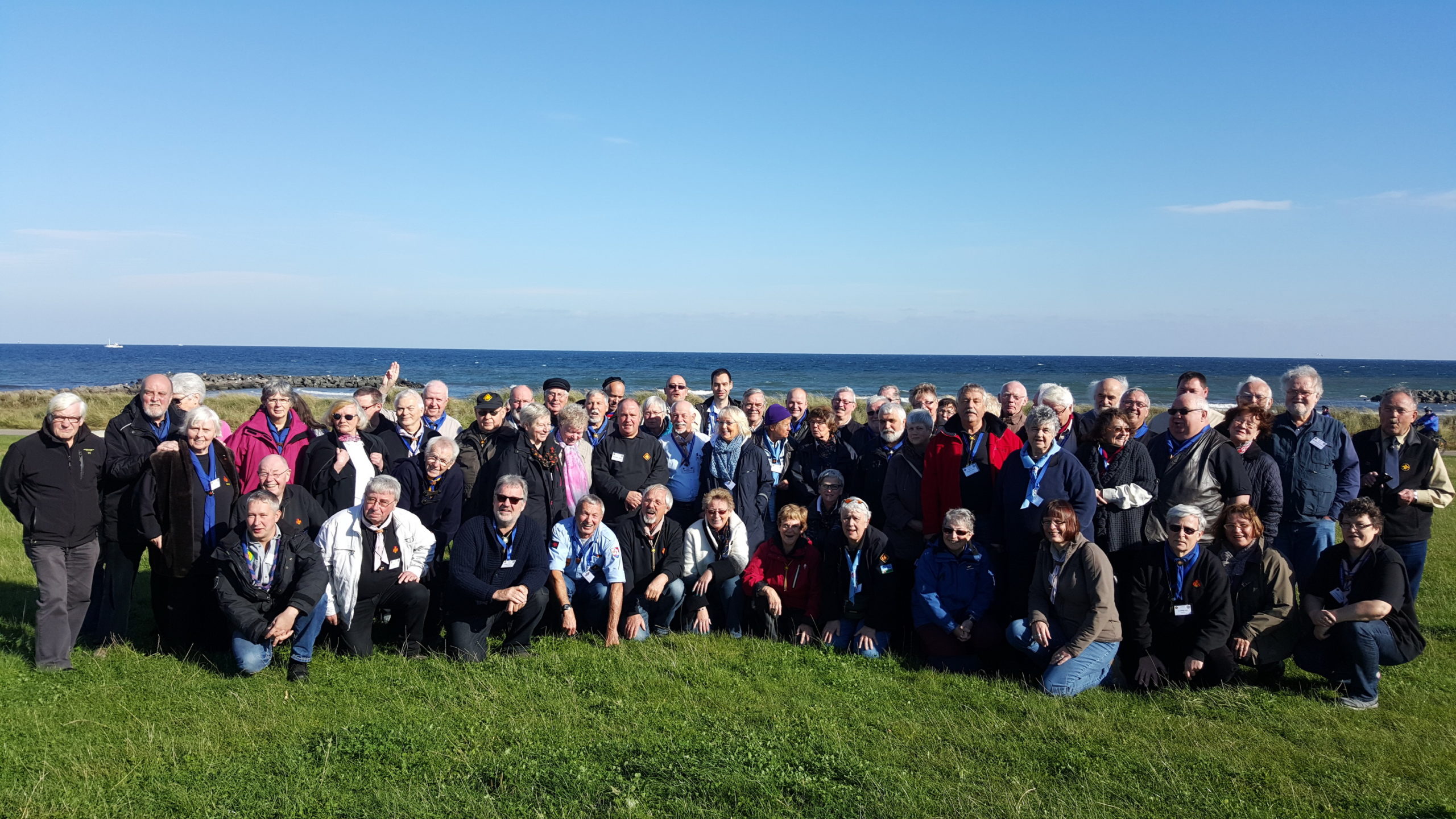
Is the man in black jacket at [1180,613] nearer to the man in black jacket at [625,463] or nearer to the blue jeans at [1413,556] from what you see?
the blue jeans at [1413,556]

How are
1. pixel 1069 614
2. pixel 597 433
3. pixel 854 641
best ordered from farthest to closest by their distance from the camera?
1. pixel 597 433
2. pixel 854 641
3. pixel 1069 614

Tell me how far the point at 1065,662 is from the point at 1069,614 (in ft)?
1.05

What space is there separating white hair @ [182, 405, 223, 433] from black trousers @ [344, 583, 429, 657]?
1.53 meters

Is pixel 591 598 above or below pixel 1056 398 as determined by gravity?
below

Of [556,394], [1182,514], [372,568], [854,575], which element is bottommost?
→ [854,575]

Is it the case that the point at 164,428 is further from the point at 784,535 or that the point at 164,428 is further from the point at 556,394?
the point at 784,535

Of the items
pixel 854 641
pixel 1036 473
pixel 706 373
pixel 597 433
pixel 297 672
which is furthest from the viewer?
pixel 706 373

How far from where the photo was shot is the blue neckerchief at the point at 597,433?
26.3 ft

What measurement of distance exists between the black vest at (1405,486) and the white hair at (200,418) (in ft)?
26.2

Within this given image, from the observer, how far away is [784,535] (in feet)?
21.8

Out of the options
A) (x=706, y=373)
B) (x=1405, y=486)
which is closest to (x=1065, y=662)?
(x=1405, y=486)

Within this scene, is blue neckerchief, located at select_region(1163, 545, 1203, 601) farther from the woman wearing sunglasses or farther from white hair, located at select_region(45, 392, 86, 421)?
white hair, located at select_region(45, 392, 86, 421)

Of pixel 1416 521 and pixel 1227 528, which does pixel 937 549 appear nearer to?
pixel 1227 528

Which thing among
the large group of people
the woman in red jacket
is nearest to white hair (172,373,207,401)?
the large group of people
